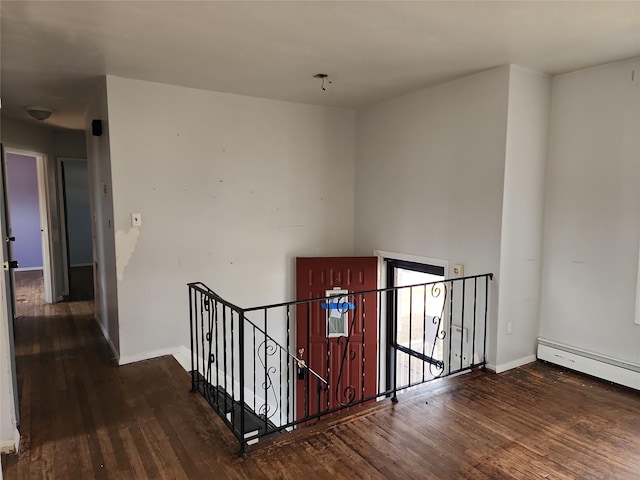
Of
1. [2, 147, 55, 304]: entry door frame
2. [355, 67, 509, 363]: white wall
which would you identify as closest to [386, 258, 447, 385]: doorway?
[355, 67, 509, 363]: white wall

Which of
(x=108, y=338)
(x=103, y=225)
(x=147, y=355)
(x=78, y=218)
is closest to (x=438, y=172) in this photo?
(x=147, y=355)

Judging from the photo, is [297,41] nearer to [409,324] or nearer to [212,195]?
[212,195]

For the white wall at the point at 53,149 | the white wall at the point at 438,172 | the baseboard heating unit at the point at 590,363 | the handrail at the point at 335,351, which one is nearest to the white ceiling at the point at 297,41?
the white wall at the point at 438,172

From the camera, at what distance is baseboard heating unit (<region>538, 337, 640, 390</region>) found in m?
3.20

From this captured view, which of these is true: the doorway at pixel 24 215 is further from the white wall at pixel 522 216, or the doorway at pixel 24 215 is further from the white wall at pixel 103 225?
the white wall at pixel 522 216

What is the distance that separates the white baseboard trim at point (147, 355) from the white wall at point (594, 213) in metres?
3.43

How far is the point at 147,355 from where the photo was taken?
3.89 meters

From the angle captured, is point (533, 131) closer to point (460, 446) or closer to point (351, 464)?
point (460, 446)

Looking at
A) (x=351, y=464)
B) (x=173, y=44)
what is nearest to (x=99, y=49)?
(x=173, y=44)

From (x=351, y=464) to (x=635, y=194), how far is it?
9.25ft

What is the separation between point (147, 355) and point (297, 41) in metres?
3.01

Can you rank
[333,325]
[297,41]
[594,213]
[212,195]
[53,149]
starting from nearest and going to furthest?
[297,41], [594,213], [212,195], [333,325], [53,149]

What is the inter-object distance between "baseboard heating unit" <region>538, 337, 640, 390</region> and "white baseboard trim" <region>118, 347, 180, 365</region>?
3.39 metres

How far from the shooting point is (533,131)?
11.6ft
